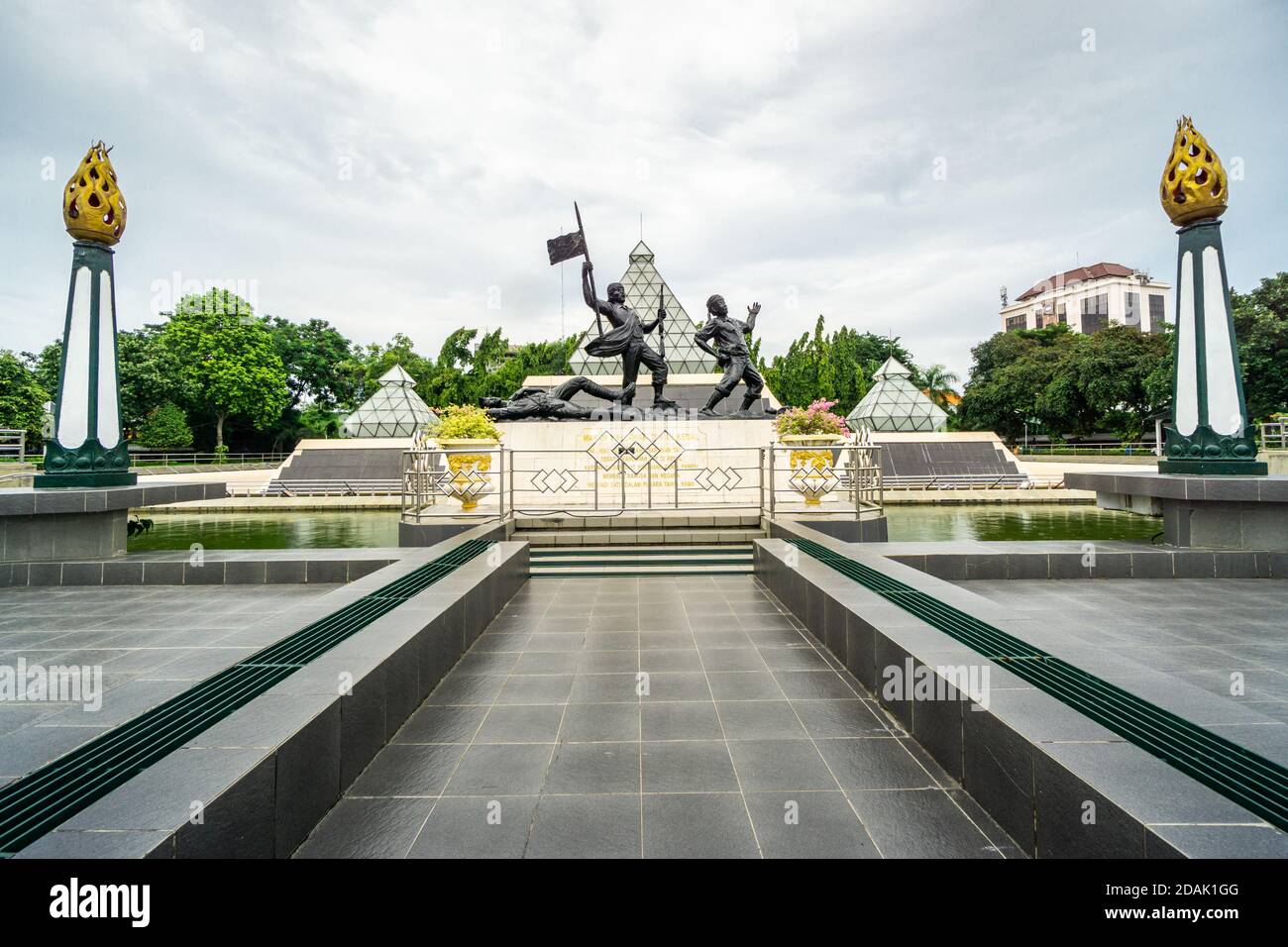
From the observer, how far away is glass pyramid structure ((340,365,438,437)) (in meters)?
38.1

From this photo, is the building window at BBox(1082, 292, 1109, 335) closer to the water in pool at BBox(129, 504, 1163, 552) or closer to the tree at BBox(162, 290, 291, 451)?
the water in pool at BBox(129, 504, 1163, 552)

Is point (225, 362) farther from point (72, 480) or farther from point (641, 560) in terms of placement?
point (641, 560)

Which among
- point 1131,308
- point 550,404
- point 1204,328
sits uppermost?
point 1131,308

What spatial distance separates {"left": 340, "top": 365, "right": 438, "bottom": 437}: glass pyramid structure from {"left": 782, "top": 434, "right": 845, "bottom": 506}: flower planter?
30108mm

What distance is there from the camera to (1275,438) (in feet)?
67.0

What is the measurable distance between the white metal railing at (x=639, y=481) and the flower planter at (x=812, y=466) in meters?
0.02

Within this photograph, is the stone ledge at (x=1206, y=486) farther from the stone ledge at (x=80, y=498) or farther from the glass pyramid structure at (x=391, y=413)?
the glass pyramid structure at (x=391, y=413)

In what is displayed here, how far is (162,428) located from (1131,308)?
10161 cm

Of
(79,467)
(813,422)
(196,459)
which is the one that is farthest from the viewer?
(196,459)

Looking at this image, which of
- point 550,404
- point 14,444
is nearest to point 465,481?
point 550,404

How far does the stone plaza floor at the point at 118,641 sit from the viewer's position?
351 centimetres

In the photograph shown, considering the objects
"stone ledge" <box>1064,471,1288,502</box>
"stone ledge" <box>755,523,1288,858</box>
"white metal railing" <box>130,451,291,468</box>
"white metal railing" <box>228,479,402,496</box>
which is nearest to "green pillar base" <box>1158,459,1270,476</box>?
"stone ledge" <box>1064,471,1288,502</box>
